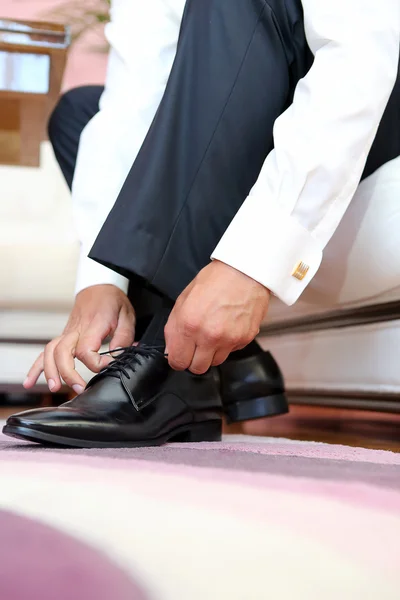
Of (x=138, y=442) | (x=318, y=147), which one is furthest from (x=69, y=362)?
(x=318, y=147)

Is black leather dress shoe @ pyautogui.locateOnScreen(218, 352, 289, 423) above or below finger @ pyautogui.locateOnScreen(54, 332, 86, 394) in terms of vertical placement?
below

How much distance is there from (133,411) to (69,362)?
0.39 feet

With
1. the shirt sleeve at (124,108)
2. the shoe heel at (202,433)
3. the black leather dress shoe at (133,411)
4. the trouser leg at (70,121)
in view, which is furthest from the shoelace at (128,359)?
the trouser leg at (70,121)

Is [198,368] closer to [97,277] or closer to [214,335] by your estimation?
[214,335]

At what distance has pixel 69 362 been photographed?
2.48ft

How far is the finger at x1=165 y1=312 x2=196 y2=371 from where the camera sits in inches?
26.0

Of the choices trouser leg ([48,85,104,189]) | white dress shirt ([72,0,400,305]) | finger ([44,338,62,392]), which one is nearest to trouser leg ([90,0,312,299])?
white dress shirt ([72,0,400,305])

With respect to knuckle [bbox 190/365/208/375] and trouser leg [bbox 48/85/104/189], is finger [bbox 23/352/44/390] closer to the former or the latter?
knuckle [bbox 190/365/208/375]

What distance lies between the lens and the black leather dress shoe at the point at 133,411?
62 cm

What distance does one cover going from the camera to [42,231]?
1695 millimetres

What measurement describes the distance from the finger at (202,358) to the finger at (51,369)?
17 centimetres

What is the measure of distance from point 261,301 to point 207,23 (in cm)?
35

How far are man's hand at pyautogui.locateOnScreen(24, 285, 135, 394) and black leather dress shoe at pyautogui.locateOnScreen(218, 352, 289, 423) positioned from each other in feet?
0.50

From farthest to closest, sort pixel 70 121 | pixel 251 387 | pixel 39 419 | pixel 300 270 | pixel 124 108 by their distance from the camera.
Result: 1. pixel 70 121
2. pixel 124 108
3. pixel 251 387
4. pixel 300 270
5. pixel 39 419
